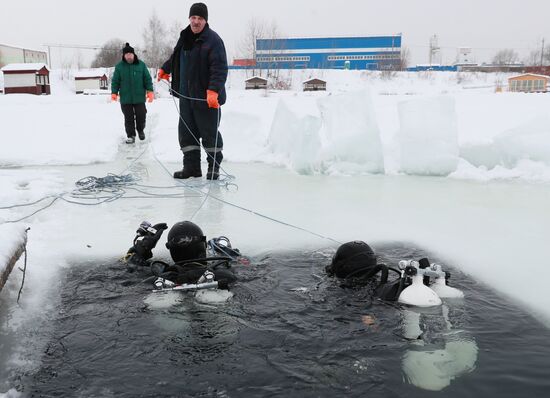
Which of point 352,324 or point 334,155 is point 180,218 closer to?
point 352,324

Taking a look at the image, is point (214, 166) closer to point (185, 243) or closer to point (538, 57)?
point (185, 243)

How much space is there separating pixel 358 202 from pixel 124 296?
279 centimetres

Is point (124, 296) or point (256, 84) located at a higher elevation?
point (256, 84)

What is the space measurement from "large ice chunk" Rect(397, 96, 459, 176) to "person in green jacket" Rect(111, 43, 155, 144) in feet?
13.7

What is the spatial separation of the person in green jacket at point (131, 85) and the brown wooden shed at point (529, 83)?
2895 centimetres

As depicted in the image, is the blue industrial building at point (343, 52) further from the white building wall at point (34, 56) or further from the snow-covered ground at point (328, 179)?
the snow-covered ground at point (328, 179)

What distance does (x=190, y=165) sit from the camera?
5762 millimetres

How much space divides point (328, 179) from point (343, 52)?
183ft

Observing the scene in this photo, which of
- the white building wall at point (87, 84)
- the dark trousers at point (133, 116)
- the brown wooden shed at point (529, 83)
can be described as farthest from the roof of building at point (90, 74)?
the dark trousers at point (133, 116)

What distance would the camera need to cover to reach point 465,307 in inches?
94.0

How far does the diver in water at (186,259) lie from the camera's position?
2.48 m

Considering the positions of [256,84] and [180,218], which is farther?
[256,84]

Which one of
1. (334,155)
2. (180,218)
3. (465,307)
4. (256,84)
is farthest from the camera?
(256,84)

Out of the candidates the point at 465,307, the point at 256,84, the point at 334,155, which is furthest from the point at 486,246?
the point at 256,84
